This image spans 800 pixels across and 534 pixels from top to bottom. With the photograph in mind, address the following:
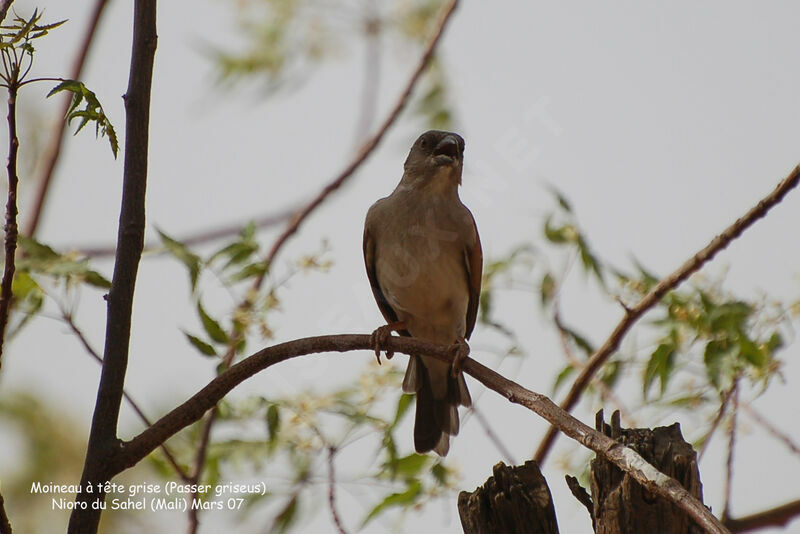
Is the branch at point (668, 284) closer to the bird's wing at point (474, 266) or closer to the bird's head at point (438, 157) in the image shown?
the bird's wing at point (474, 266)

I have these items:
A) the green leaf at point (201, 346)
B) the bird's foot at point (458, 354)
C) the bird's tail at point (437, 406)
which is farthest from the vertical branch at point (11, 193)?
the bird's tail at point (437, 406)

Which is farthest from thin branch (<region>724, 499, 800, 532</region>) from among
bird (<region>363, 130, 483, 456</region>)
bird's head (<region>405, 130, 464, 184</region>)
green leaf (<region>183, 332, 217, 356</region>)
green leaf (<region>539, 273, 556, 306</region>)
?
bird's head (<region>405, 130, 464, 184</region>)

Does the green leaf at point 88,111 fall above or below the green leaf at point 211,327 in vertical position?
below

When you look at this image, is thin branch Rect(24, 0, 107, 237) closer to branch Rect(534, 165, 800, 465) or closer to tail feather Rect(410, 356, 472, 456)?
tail feather Rect(410, 356, 472, 456)

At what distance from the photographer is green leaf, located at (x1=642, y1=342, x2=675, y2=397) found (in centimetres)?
434

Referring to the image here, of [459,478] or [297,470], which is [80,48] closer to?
[297,470]

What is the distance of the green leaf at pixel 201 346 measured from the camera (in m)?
3.67

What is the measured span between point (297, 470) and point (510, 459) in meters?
1.02

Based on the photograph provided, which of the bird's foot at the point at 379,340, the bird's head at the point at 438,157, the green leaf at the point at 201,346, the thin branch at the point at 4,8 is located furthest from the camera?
the bird's head at the point at 438,157

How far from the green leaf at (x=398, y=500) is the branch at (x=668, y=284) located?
0.60 meters

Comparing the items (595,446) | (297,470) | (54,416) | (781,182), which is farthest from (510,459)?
(54,416)

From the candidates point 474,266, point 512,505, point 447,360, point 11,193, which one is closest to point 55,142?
point 474,266

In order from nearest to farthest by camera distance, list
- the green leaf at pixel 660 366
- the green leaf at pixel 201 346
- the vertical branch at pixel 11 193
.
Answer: the vertical branch at pixel 11 193 < the green leaf at pixel 201 346 < the green leaf at pixel 660 366

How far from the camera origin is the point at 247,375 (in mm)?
2875
